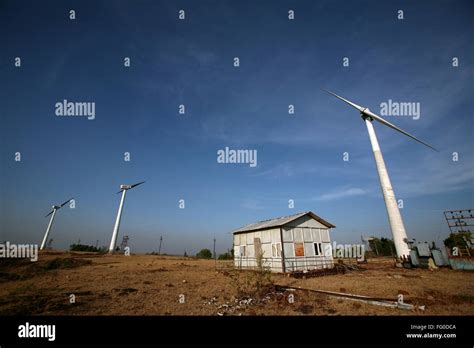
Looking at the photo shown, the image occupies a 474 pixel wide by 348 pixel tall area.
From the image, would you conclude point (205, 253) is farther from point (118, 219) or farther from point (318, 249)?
point (318, 249)

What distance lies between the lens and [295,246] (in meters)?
19.9

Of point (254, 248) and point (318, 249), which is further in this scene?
point (254, 248)

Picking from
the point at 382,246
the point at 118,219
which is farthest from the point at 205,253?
the point at 382,246

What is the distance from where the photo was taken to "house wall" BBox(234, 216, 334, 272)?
19250mm

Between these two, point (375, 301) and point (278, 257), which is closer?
point (375, 301)

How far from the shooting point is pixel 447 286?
1124cm

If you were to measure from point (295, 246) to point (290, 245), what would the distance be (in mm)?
666

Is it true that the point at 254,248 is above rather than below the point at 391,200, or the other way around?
below

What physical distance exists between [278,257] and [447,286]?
10.7m

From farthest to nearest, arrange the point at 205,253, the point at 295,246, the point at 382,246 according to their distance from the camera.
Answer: the point at 205,253, the point at 382,246, the point at 295,246

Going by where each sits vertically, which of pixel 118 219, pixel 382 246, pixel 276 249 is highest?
pixel 118 219
